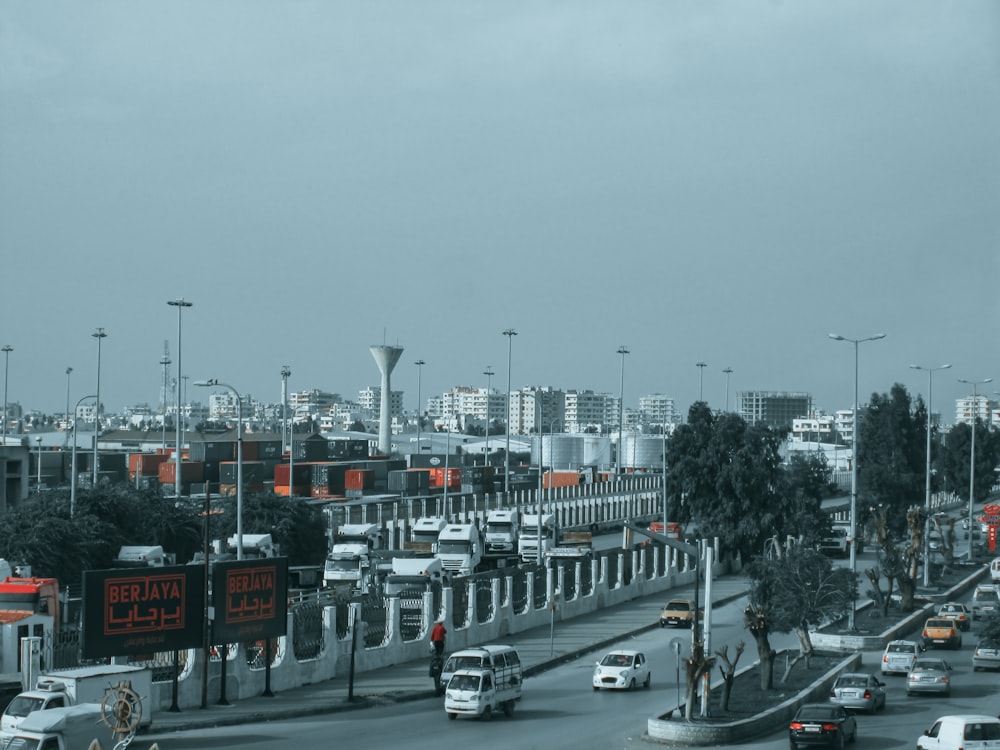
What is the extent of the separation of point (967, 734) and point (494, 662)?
10700 mm

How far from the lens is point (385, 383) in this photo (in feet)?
589

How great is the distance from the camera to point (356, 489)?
90438 millimetres

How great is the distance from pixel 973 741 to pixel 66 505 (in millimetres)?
39897

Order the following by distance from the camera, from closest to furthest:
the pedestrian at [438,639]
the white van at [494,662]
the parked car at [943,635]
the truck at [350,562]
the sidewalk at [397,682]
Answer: the sidewalk at [397,682] < the white van at [494,662] < the pedestrian at [438,639] < the parked car at [943,635] < the truck at [350,562]

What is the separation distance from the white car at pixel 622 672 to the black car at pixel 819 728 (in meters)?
8.05

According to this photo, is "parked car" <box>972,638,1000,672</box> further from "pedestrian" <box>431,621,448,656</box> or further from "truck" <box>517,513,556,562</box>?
"truck" <box>517,513,556,562</box>

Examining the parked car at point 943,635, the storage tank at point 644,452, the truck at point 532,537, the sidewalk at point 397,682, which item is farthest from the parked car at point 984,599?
the storage tank at point 644,452

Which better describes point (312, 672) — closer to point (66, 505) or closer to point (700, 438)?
point (66, 505)

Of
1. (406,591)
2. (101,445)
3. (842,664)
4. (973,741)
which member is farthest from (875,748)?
(101,445)

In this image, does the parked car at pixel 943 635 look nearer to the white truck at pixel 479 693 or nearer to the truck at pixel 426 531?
the white truck at pixel 479 693

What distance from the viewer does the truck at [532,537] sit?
66.3 m

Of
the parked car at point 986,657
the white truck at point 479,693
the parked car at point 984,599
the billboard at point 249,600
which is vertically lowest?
the parked car at point 984,599

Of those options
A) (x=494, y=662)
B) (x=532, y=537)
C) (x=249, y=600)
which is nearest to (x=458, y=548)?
(x=532, y=537)

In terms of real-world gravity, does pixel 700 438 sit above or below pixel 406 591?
above
